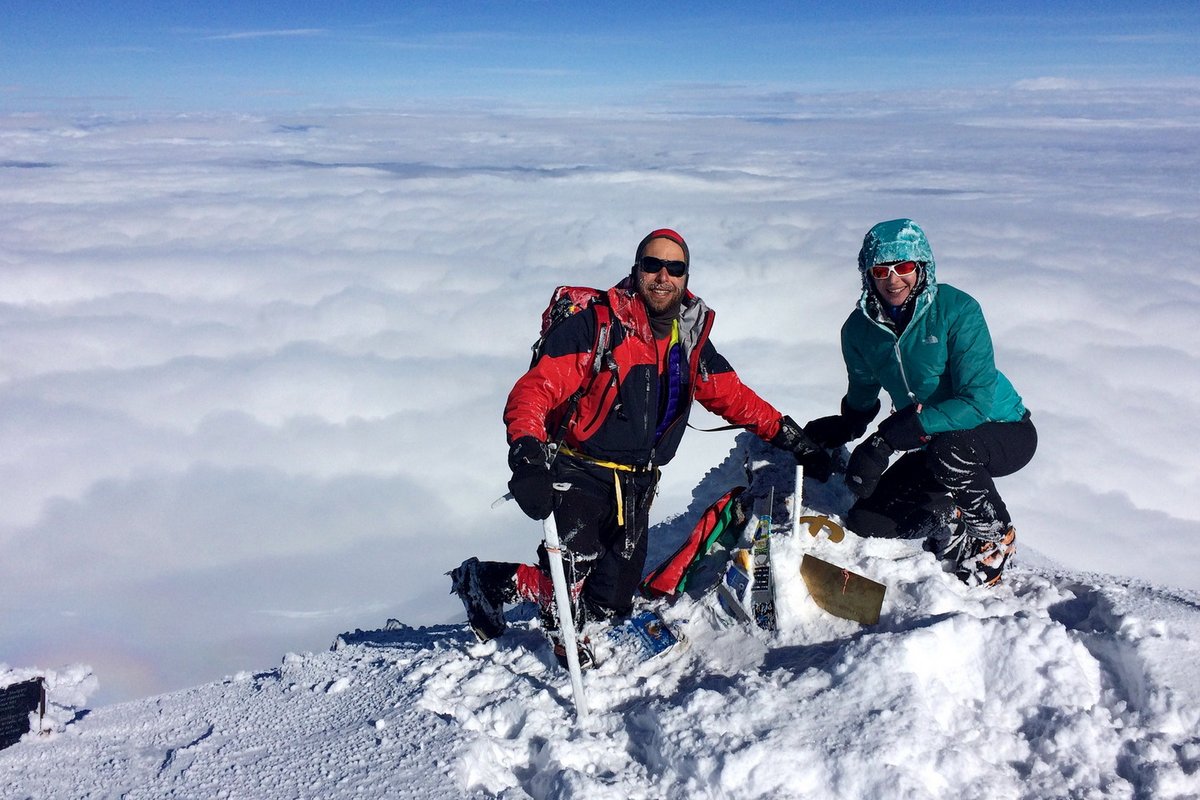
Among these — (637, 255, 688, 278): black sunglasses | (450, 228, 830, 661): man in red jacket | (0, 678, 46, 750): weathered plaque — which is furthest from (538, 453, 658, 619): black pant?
(0, 678, 46, 750): weathered plaque

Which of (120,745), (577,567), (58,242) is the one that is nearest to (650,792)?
(577,567)

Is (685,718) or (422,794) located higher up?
(685,718)

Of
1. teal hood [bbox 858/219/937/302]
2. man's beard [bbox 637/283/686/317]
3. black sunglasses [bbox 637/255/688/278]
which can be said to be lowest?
man's beard [bbox 637/283/686/317]

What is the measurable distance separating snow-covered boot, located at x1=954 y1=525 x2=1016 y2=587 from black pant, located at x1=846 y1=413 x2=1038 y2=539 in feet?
0.18

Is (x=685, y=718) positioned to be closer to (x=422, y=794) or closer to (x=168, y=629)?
(x=422, y=794)

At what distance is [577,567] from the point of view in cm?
385

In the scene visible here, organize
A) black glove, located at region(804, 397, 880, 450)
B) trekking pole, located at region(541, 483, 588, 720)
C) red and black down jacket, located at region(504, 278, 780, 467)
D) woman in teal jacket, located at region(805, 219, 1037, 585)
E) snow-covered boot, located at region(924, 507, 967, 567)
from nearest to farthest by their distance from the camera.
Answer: trekking pole, located at region(541, 483, 588, 720)
red and black down jacket, located at region(504, 278, 780, 467)
woman in teal jacket, located at region(805, 219, 1037, 585)
snow-covered boot, located at region(924, 507, 967, 567)
black glove, located at region(804, 397, 880, 450)

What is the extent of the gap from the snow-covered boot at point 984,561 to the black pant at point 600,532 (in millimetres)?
1642

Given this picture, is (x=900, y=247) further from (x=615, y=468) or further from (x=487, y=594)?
(x=487, y=594)

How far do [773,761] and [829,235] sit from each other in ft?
294

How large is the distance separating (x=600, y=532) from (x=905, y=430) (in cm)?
160

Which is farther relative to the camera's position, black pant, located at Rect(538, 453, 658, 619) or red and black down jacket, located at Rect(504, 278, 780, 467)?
black pant, located at Rect(538, 453, 658, 619)

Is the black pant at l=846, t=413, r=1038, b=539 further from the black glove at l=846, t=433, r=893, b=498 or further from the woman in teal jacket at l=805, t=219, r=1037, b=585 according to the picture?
the black glove at l=846, t=433, r=893, b=498

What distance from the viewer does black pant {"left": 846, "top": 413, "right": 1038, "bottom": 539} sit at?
3879 mm
